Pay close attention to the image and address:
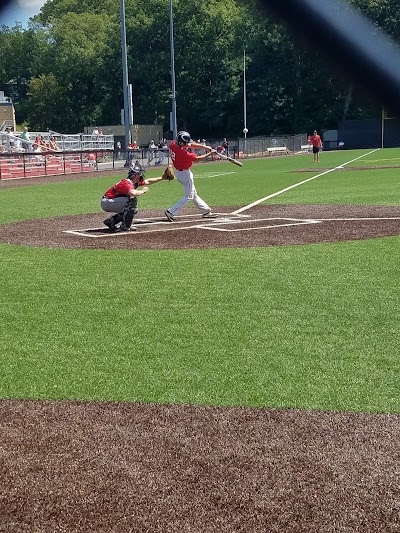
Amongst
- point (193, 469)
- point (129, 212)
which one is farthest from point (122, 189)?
point (193, 469)

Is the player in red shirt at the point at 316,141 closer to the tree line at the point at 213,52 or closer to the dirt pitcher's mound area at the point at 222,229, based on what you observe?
the tree line at the point at 213,52

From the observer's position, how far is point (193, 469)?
356 cm

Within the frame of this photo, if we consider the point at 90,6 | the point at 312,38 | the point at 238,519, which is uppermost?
the point at 90,6

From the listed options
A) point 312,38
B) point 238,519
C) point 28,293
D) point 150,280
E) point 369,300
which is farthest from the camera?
point 150,280

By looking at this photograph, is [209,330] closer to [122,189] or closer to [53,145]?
[122,189]

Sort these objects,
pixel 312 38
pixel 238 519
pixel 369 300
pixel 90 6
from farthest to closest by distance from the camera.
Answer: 1. pixel 369 300
2. pixel 238 519
3. pixel 90 6
4. pixel 312 38

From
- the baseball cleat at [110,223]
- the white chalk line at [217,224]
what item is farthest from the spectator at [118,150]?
the baseball cleat at [110,223]

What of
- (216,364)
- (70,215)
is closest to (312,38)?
(216,364)

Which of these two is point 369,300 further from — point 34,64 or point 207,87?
point 34,64

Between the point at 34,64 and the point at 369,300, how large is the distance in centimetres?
584

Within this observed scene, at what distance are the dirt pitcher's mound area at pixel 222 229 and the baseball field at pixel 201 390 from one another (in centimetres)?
92

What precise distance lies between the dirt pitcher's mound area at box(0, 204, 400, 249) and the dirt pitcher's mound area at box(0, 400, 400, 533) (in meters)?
7.06

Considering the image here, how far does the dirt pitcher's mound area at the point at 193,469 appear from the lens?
2.98 meters

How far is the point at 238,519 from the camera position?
2.97 m
